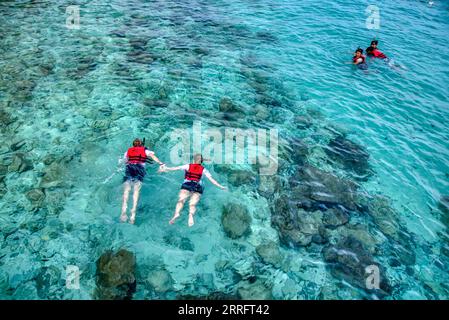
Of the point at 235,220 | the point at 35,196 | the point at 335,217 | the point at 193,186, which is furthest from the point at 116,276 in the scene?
the point at 335,217

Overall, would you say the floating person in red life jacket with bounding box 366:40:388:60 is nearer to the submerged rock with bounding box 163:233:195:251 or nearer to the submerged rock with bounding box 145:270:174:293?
the submerged rock with bounding box 163:233:195:251

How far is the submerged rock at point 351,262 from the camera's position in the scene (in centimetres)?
959

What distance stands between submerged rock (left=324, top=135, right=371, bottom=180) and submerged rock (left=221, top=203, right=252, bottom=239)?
582cm

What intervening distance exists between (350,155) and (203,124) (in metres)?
7.53

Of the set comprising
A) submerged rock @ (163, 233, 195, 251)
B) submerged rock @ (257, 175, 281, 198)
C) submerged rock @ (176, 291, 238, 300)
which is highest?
submerged rock @ (257, 175, 281, 198)

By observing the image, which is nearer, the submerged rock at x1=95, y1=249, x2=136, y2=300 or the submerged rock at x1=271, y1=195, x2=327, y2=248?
the submerged rock at x1=95, y1=249, x2=136, y2=300

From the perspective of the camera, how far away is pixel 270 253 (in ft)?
33.2

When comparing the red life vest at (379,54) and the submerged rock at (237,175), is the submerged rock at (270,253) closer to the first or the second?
the submerged rock at (237,175)

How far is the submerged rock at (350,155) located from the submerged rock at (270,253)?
593 cm

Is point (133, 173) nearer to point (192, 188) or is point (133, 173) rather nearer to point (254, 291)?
point (192, 188)

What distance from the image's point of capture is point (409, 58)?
72.5 feet

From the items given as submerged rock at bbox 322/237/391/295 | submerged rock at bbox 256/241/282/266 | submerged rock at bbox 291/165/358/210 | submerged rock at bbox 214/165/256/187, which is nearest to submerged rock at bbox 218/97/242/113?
submerged rock at bbox 214/165/256/187

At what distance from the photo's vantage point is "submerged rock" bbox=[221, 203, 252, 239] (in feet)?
34.9

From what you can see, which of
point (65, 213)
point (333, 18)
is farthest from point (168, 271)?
point (333, 18)
